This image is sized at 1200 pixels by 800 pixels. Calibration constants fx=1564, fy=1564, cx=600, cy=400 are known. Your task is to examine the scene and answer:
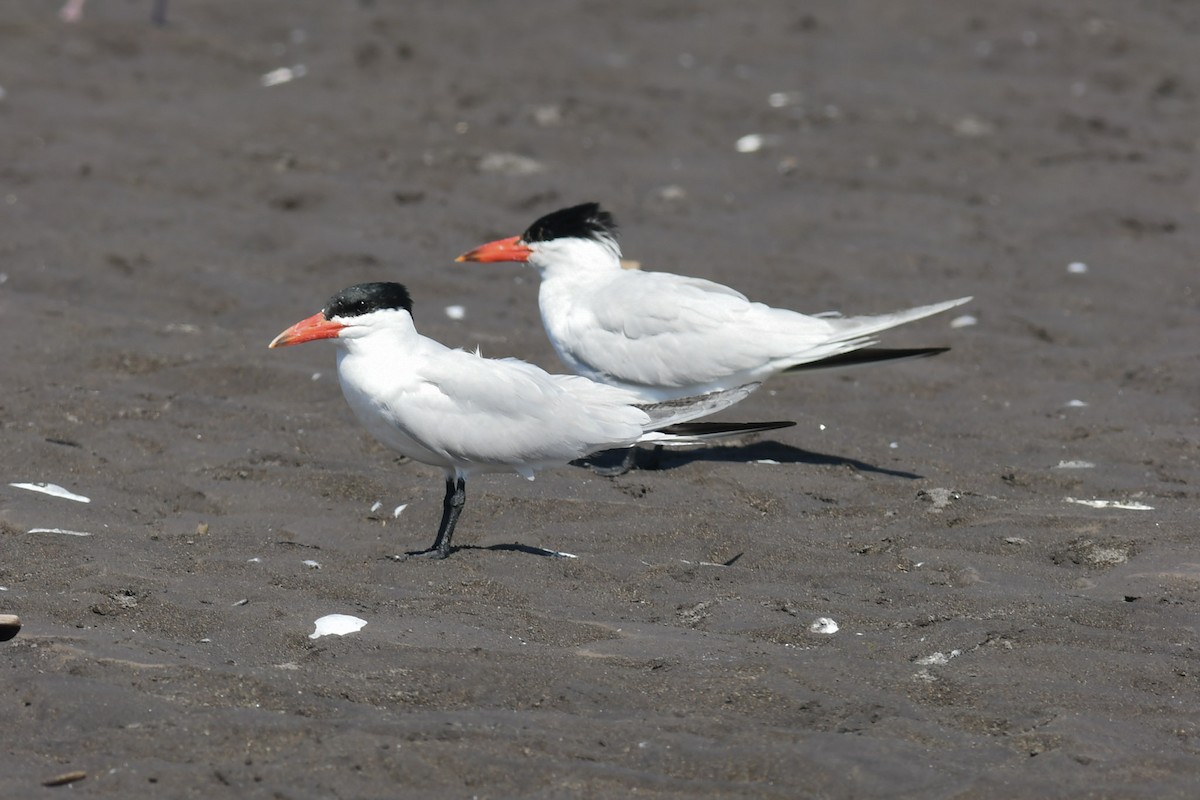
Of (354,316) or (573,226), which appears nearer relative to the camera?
(354,316)

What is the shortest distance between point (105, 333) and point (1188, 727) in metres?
4.91

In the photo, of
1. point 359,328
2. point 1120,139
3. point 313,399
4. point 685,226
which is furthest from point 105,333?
point 1120,139

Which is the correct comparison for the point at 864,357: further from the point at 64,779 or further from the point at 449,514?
the point at 64,779

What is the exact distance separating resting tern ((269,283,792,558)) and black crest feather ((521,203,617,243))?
156 centimetres

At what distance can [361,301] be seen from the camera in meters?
4.97

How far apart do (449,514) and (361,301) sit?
736 millimetres

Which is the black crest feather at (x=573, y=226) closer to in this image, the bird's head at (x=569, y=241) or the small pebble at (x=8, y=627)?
Answer: the bird's head at (x=569, y=241)

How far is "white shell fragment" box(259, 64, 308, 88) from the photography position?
34.0 feet

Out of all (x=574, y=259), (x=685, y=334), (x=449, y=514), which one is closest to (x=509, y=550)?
(x=449, y=514)

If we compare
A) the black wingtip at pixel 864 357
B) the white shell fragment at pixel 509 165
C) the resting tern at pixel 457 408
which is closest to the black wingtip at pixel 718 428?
the resting tern at pixel 457 408

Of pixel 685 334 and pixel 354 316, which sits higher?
pixel 354 316

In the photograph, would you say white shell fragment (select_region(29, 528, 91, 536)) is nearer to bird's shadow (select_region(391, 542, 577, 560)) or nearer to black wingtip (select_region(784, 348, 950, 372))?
bird's shadow (select_region(391, 542, 577, 560))

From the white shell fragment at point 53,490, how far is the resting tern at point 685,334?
206 cm

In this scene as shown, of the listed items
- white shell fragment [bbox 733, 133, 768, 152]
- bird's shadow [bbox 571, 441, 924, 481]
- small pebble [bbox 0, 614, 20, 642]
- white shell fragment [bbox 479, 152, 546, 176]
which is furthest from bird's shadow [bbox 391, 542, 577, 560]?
white shell fragment [bbox 733, 133, 768, 152]
